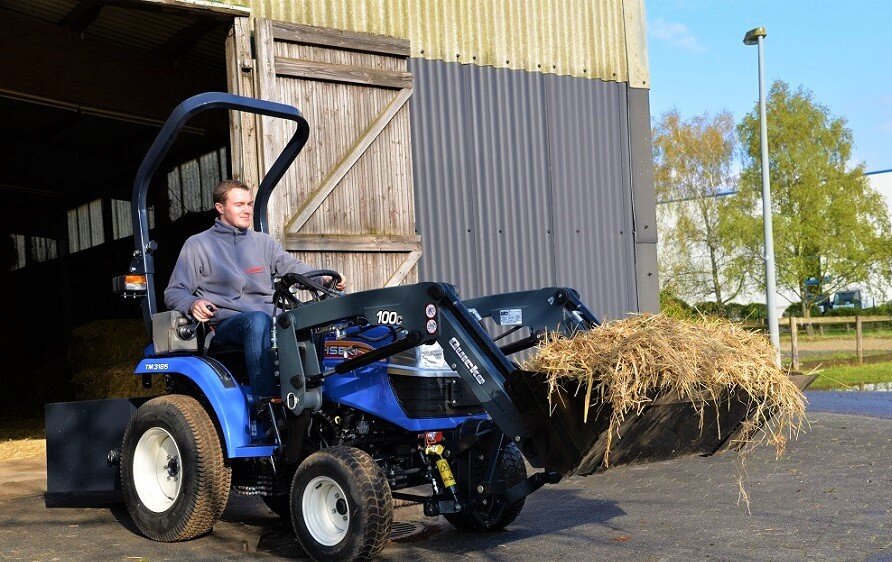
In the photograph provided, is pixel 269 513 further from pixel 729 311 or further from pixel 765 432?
pixel 729 311

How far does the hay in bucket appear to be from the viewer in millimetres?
4543

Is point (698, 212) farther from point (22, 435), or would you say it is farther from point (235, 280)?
point (235, 280)

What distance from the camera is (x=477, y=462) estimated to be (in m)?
5.49

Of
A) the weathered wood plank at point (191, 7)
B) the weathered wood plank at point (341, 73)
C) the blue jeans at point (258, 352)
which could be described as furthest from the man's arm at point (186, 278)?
the weathered wood plank at point (341, 73)

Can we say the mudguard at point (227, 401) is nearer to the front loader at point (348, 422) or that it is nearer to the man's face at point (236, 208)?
the front loader at point (348, 422)

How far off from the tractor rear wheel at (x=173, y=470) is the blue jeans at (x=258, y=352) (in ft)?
1.27

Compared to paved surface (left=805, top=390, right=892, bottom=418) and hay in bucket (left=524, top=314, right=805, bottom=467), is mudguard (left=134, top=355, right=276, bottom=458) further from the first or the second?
paved surface (left=805, top=390, right=892, bottom=418)

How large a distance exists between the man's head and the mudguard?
81 cm

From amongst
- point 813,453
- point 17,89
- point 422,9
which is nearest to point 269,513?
point 813,453

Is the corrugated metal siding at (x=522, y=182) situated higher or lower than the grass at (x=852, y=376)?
higher

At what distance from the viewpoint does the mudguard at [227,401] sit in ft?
18.4

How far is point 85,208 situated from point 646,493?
49.7 feet

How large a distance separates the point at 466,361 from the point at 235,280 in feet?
5.37

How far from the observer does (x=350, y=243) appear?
970 cm
